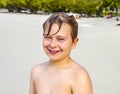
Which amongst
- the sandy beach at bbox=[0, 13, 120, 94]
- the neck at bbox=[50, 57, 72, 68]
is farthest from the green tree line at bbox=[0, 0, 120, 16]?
the neck at bbox=[50, 57, 72, 68]

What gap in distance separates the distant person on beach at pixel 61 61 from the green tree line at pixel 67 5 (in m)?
35.9

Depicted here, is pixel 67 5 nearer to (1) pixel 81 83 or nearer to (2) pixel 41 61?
(2) pixel 41 61

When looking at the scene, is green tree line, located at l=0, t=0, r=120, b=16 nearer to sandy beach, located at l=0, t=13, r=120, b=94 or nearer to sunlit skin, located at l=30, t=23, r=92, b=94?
sandy beach, located at l=0, t=13, r=120, b=94

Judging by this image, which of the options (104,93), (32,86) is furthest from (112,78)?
(32,86)

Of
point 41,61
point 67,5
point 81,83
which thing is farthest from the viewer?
point 67,5

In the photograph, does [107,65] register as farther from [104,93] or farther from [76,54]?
[104,93]

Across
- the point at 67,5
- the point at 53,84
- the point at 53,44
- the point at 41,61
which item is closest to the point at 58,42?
the point at 53,44

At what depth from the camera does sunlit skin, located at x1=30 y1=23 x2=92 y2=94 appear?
1.34 meters

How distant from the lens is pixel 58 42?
139cm

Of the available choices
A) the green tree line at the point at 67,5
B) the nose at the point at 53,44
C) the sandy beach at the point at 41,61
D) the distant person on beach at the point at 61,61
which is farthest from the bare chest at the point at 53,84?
the green tree line at the point at 67,5

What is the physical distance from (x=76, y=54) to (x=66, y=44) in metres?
6.45

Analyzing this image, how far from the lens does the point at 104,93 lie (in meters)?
4.68

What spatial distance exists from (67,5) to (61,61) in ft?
133

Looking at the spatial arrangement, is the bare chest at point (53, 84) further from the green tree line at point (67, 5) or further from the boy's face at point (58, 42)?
the green tree line at point (67, 5)
